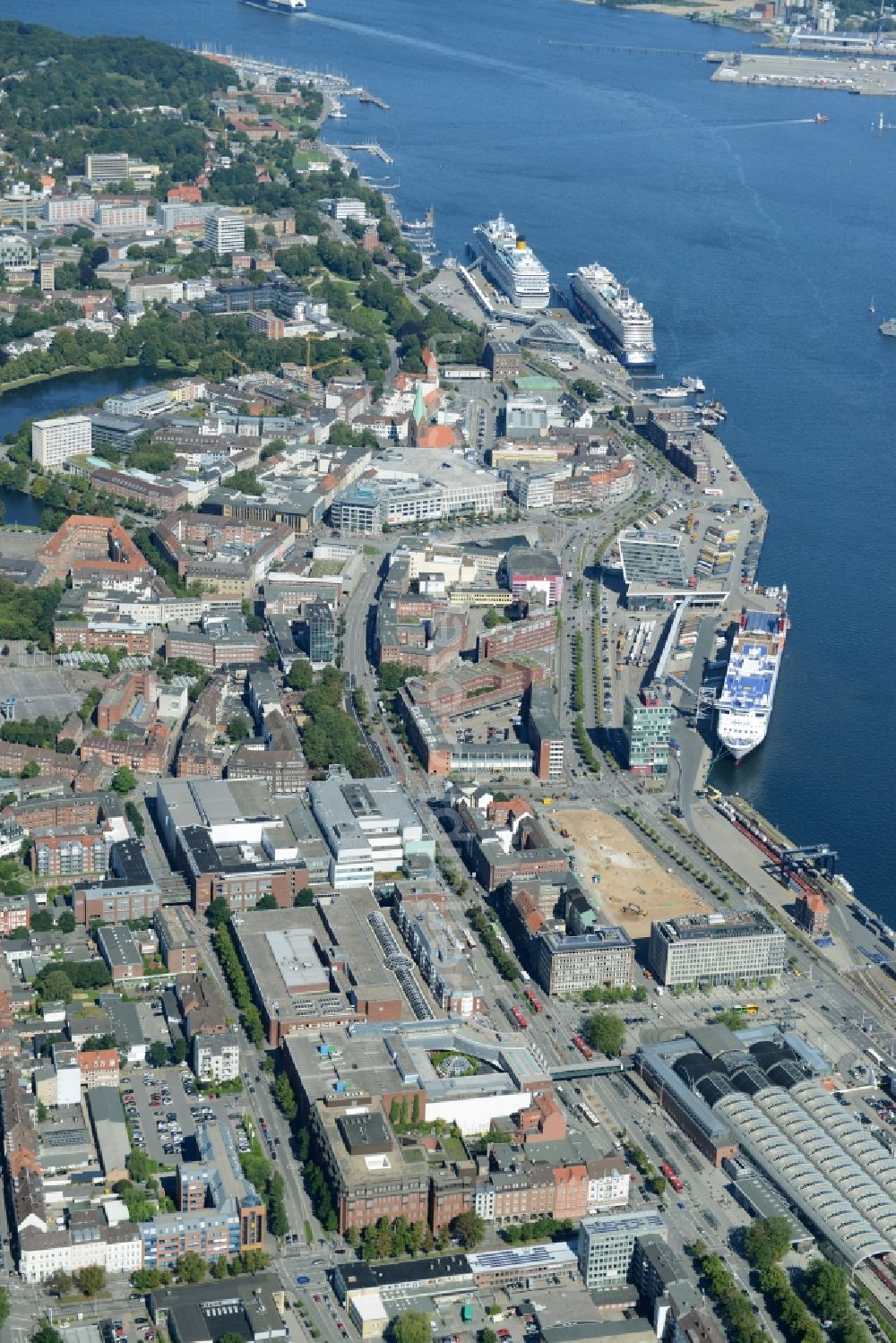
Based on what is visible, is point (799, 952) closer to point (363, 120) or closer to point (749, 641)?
point (749, 641)

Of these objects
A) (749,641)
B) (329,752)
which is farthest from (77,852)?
(749,641)

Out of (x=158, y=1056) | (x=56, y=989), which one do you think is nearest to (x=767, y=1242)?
(x=158, y=1056)

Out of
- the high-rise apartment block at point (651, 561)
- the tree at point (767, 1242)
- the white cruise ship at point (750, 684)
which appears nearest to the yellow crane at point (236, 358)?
the high-rise apartment block at point (651, 561)

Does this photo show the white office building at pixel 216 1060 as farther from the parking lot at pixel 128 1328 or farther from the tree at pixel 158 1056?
the parking lot at pixel 128 1328

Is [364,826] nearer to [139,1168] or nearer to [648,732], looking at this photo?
[648,732]

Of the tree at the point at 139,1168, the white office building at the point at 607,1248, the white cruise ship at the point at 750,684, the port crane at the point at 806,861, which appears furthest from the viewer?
the white cruise ship at the point at 750,684

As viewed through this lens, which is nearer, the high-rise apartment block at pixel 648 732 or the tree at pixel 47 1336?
the tree at pixel 47 1336
